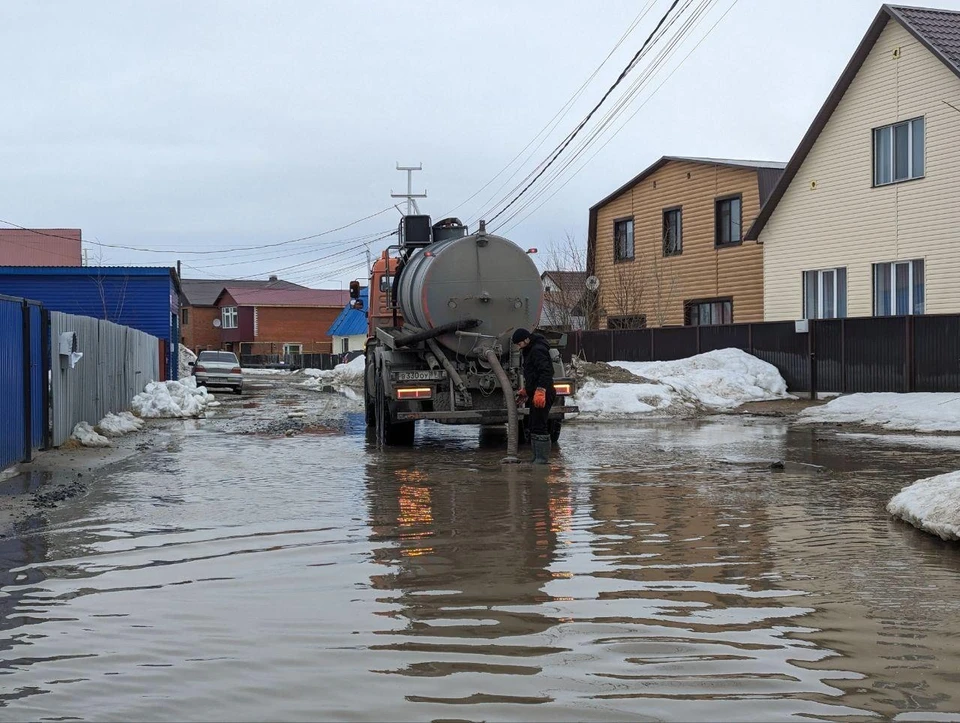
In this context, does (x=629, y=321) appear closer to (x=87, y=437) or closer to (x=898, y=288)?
(x=898, y=288)

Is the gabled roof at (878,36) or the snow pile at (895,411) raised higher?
the gabled roof at (878,36)

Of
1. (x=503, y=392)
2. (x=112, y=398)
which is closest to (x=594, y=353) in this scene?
A: (x=112, y=398)

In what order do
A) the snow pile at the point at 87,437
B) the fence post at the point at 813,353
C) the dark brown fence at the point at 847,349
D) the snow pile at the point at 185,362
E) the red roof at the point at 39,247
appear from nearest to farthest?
the snow pile at the point at 87,437 → the dark brown fence at the point at 847,349 → the fence post at the point at 813,353 → the snow pile at the point at 185,362 → the red roof at the point at 39,247

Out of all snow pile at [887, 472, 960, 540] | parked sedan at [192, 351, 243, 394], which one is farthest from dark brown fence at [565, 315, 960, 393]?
parked sedan at [192, 351, 243, 394]

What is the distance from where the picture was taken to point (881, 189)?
27891 millimetres

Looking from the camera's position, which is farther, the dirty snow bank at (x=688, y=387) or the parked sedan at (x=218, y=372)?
the parked sedan at (x=218, y=372)

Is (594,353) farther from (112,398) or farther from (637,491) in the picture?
(637,491)

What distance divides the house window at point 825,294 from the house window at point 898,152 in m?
2.77

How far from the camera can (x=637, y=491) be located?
11789mm

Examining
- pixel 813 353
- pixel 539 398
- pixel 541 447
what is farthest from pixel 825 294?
pixel 541 447

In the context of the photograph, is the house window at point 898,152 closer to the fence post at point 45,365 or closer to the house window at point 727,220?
the house window at point 727,220

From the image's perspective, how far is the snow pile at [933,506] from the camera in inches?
336

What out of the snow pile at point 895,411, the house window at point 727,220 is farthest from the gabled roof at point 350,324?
the snow pile at point 895,411

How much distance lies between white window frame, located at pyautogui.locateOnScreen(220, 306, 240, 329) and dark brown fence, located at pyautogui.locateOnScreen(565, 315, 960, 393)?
2761 inches
